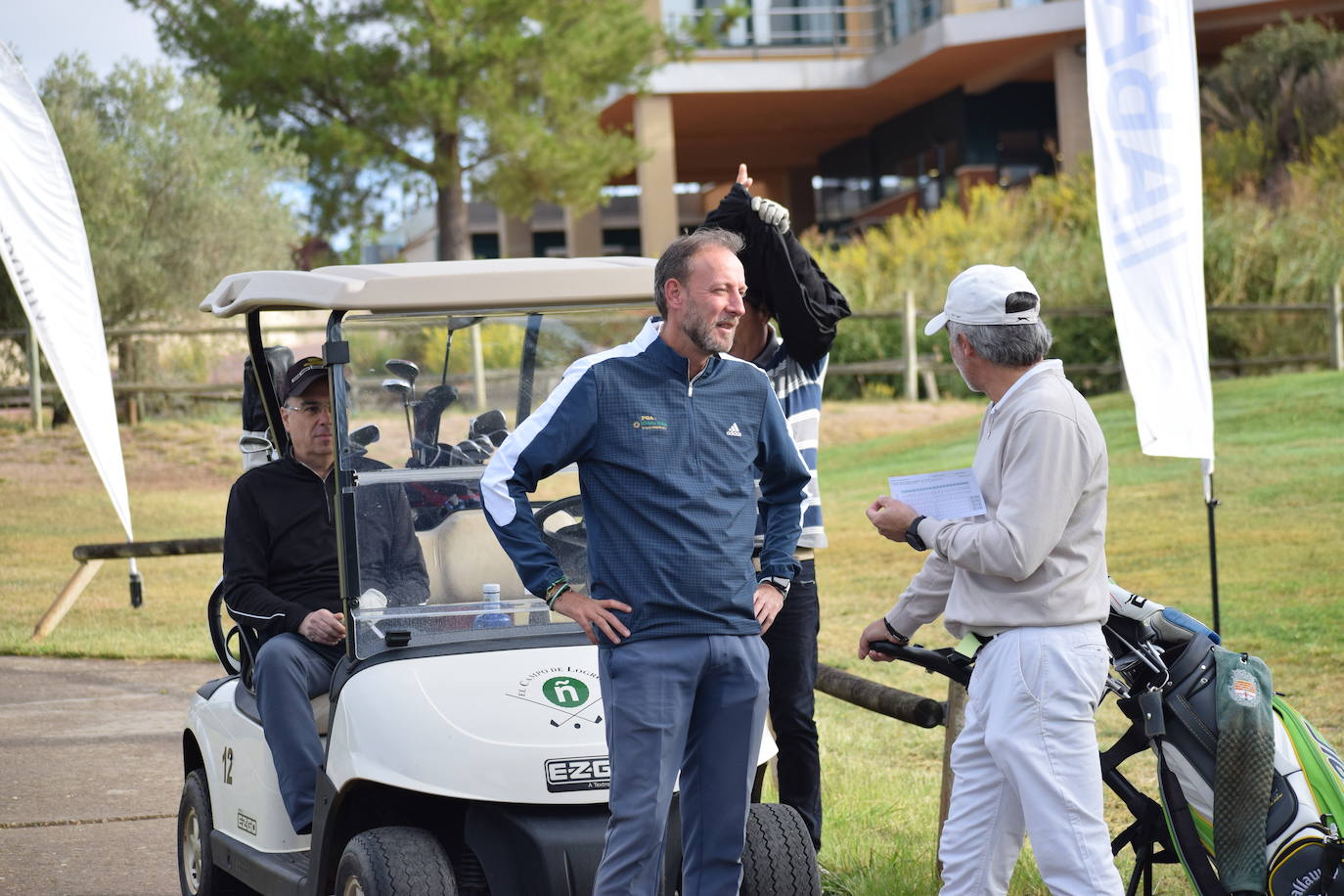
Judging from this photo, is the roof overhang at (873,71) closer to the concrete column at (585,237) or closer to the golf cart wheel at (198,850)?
the concrete column at (585,237)

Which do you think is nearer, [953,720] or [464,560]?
[464,560]

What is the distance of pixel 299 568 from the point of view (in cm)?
475

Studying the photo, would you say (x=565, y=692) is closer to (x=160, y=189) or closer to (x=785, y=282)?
(x=785, y=282)

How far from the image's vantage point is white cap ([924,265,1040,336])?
11.8 feet

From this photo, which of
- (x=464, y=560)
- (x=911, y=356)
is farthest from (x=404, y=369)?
(x=911, y=356)

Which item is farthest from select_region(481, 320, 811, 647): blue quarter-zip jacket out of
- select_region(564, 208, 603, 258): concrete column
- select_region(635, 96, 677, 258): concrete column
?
select_region(564, 208, 603, 258): concrete column

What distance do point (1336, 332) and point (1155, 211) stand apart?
569 inches

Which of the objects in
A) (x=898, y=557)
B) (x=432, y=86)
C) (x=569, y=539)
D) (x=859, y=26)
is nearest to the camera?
(x=569, y=539)

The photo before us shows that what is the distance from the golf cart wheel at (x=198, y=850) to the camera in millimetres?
4742

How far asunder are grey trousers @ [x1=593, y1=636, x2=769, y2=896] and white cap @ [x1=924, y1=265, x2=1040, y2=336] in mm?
854

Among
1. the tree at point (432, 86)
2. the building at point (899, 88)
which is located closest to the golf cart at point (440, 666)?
the tree at point (432, 86)

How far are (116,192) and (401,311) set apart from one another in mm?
18000

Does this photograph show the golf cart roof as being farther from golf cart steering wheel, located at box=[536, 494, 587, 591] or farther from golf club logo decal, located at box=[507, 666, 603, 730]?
golf club logo decal, located at box=[507, 666, 603, 730]

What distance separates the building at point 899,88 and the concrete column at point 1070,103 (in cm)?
2
